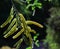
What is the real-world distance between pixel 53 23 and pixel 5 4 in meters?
2.51

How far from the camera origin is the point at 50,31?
29.5 ft

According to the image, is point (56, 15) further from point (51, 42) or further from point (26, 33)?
point (26, 33)

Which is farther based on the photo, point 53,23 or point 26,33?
point 53,23

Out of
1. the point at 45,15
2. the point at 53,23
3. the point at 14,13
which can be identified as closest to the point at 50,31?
the point at 53,23

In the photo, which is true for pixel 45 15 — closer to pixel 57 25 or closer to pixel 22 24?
pixel 57 25

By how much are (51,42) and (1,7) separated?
2.76 m

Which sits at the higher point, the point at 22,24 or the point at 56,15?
the point at 22,24

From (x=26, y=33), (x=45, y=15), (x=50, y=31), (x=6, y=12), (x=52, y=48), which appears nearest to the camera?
(x=26, y=33)

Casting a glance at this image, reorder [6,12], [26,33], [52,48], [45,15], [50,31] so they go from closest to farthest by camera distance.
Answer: [26,33] → [52,48] → [50,31] → [6,12] → [45,15]

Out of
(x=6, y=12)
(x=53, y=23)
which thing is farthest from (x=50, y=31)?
(x=6, y=12)

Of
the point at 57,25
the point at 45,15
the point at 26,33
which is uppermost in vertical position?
the point at 26,33

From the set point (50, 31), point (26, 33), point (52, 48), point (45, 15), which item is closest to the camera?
point (26, 33)

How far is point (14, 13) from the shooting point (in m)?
1.27

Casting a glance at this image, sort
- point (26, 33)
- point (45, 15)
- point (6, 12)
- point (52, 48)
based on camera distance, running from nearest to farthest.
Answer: point (26, 33)
point (52, 48)
point (6, 12)
point (45, 15)
